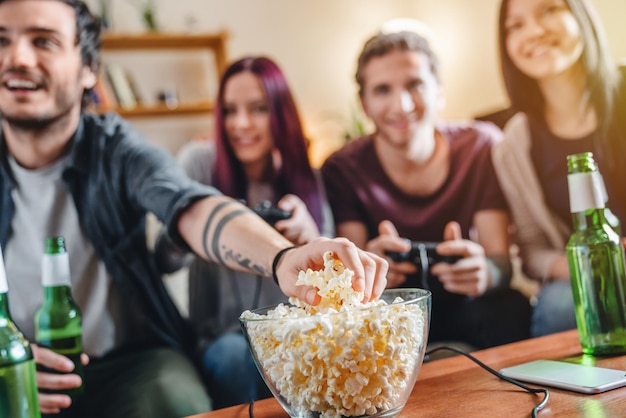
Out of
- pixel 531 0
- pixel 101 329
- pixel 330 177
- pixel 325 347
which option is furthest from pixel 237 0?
pixel 325 347

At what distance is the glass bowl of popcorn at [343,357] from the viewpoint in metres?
0.62

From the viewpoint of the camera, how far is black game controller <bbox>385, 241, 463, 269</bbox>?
1.41 m

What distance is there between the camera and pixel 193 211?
117cm

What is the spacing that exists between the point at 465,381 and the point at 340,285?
26cm

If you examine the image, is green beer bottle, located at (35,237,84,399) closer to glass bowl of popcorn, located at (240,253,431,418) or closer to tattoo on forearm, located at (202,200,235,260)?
tattoo on forearm, located at (202,200,235,260)

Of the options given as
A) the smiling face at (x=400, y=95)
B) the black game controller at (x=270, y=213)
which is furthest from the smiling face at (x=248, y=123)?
the smiling face at (x=400, y=95)

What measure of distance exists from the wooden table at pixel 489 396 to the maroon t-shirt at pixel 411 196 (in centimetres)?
49

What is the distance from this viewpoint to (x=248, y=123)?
1.43 metres

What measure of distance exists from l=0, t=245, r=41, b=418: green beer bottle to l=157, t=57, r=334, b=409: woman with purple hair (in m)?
0.68

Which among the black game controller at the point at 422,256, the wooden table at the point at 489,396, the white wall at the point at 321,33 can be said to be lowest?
the wooden table at the point at 489,396

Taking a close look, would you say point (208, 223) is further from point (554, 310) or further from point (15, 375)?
point (554, 310)

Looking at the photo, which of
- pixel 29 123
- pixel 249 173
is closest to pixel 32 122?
pixel 29 123

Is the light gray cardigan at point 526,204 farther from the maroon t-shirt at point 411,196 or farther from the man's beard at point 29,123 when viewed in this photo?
the man's beard at point 29,123

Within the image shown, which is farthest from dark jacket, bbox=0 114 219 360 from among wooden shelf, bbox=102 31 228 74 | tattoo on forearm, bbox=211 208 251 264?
wooden shelf, bbox=102 31 228 74
